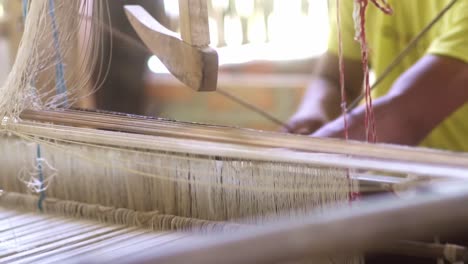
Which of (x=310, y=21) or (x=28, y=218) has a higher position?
(x=310, y=21)

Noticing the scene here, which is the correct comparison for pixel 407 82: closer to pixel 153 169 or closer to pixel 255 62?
pixel 153 169

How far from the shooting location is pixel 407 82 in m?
1.32

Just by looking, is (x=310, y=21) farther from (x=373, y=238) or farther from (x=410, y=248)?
(x=373, y=238)

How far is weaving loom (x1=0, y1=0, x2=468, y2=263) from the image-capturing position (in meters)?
0.80

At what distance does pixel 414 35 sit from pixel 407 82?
0.89 ft

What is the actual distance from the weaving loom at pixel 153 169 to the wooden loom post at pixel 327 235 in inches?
9.4

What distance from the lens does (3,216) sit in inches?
43.1

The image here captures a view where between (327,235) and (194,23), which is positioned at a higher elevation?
(194,23)

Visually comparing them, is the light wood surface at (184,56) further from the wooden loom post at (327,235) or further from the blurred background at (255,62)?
the blurred background at (255,62)

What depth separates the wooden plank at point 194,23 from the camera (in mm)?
851

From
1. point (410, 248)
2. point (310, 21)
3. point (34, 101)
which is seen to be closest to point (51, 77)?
point (34, 101)

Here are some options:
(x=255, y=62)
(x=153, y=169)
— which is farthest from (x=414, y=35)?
(x=255, y=62)

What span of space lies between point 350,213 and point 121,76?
2347 mm

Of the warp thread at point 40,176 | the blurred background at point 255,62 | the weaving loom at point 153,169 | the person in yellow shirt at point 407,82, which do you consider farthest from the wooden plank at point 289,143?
the blurred background at point 255,62
